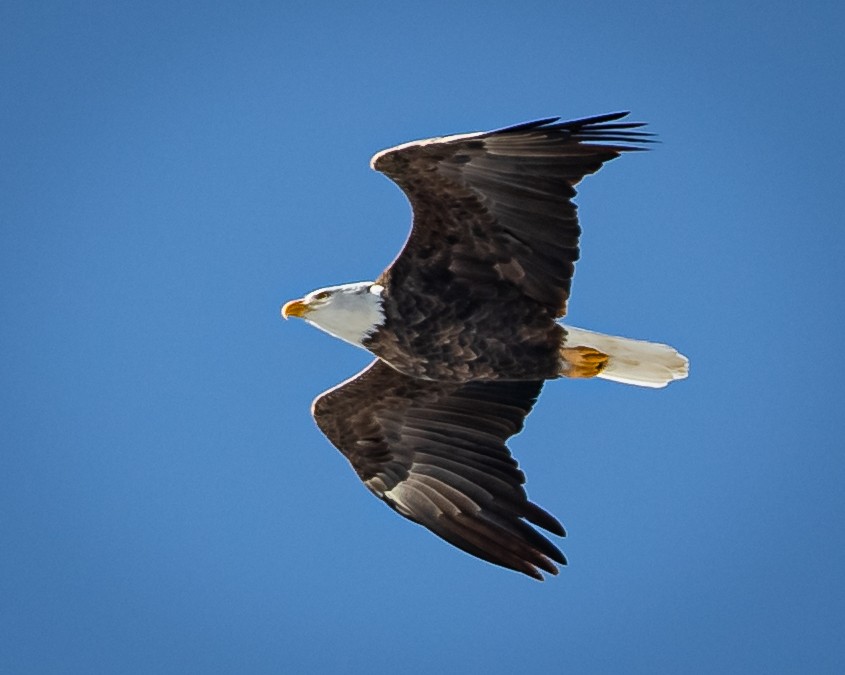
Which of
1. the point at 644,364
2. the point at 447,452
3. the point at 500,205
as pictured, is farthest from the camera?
the point at 447,452

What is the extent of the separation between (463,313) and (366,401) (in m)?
1.40

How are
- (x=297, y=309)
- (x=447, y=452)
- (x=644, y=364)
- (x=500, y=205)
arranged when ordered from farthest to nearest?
(x=447, y=452) → (x=644, y=364) → (x=297, y=309) → (x=500, y=205)

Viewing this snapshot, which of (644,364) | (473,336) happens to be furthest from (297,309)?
(644,364)

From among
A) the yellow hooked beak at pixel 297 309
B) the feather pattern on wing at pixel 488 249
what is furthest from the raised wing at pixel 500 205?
the yellow hooked beak at pixel 297 309

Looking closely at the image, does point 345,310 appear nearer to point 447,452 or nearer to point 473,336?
point 473,336

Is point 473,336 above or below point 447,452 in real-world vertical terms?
above

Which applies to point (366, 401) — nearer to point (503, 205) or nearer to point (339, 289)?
point (339, 289)

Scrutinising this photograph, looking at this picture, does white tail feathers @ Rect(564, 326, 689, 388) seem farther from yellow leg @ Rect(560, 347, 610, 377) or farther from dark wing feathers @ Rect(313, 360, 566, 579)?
dark wing feathers @ Rect(313, 360, 566, 579)

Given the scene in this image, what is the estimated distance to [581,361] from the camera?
36.1 ft

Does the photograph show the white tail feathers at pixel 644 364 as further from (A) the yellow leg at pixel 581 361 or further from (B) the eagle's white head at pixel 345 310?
(B) the eagle's white head at pixel 345 310

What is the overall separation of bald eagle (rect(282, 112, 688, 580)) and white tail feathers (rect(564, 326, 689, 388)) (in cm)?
1

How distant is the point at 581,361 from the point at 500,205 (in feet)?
4.55

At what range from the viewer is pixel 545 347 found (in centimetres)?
1078

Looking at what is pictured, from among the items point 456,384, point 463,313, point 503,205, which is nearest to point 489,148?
point 503,205
